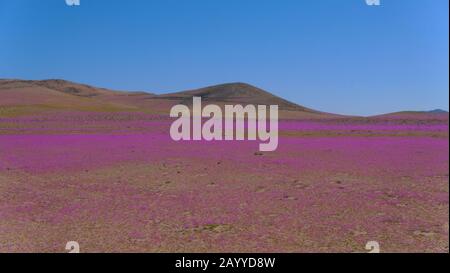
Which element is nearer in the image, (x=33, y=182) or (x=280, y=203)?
(x=280, y=203)

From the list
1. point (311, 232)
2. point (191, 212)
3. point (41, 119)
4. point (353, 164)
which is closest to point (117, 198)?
point (191, 212)

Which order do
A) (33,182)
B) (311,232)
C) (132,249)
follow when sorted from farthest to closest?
(33,182), (311,232), (132,249)

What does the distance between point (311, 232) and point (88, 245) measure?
4465 millimetres

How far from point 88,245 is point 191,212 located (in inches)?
125

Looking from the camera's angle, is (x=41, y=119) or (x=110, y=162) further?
(x=41, y=119)

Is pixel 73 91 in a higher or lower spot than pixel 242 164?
higher

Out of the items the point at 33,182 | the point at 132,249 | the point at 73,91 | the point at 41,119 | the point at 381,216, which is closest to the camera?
the point at 132,249

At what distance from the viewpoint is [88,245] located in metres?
8.40

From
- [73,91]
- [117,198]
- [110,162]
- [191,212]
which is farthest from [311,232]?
[73,91]

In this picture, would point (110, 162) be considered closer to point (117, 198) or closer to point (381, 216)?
point (117, 198)

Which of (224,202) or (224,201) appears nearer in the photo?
(224,202)
